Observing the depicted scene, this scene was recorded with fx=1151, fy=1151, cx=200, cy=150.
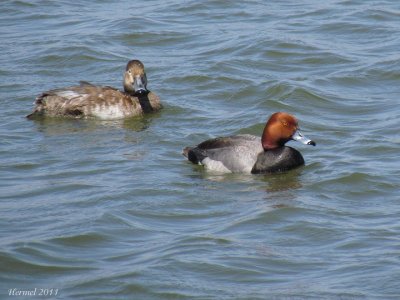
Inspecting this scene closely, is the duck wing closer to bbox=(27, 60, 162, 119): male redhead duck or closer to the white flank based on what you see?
the white flank

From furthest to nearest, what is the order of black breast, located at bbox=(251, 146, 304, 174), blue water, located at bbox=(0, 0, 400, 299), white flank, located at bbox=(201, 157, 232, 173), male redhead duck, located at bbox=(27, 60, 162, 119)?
male redhead duck, located at bbox=(27, 60, 162, 119)
white flank, located at bbox=(201, 157, 232, 173)
black breast, located at bbox=(251, 146, 304, 174)
blue water, located at bbox=(0, 0, 400, 299)

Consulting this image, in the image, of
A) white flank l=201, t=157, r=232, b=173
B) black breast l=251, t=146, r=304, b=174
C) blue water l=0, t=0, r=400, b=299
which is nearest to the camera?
blue water l=0, t=0, r=400, b=299

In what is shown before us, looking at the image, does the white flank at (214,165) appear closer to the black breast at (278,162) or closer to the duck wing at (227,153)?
the duck wing at (227,153)

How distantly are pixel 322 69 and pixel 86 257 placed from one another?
766 centimetres

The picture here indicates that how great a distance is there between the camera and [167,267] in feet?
30.4

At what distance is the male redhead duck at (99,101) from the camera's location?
14453 millimetres

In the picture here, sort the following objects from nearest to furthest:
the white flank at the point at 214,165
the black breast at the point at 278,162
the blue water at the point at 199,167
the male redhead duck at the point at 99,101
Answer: the blue water at the point at 199,167 < the black breast at the point at 278,162 < the white flank at the point at 214,165 < the male redhead duck at the point at 99,101

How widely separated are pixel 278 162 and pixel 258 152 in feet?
0.93

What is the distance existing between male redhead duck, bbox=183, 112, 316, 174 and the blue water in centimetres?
12

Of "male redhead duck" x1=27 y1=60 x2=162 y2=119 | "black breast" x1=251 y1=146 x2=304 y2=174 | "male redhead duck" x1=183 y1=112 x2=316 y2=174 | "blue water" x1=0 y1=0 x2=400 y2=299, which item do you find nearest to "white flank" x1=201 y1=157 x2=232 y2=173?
"male redhead duck" x1=183 y1=112 x2=316 y2=174

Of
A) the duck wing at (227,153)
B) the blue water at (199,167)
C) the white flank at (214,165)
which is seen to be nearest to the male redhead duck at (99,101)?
the blue water at (199,167)

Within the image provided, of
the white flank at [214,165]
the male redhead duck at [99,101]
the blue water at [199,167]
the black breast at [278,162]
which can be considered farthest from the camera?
the male redhead duck at [99,101]

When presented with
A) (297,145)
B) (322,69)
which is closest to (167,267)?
(297,145)

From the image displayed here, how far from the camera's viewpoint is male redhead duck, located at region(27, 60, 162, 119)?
14.5m
